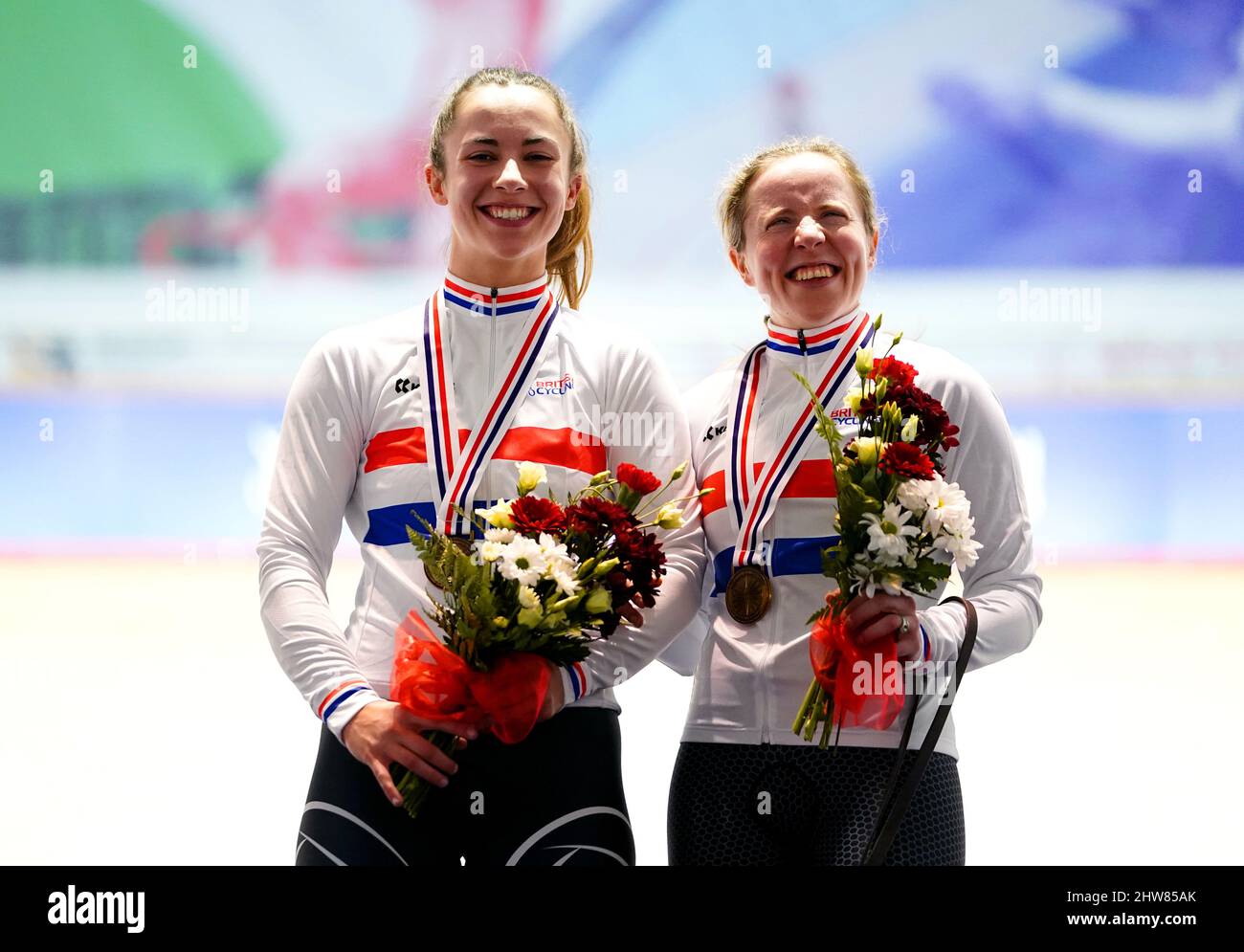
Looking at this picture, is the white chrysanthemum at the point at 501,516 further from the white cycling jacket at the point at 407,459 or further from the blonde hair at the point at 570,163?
the blonde hair at the point at 570,163

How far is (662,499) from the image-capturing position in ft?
8.36

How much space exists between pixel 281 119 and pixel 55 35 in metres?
0.99

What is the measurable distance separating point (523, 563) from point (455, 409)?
460 mm

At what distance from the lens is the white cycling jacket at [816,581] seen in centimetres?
248

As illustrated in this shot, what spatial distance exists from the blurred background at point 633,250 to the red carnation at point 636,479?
9.15ft

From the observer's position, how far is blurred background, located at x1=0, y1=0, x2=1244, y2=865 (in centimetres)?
541

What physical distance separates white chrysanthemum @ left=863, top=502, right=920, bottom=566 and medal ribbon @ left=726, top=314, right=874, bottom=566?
295 millimetres

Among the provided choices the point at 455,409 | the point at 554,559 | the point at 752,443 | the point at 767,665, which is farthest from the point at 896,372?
the point at 455,409
